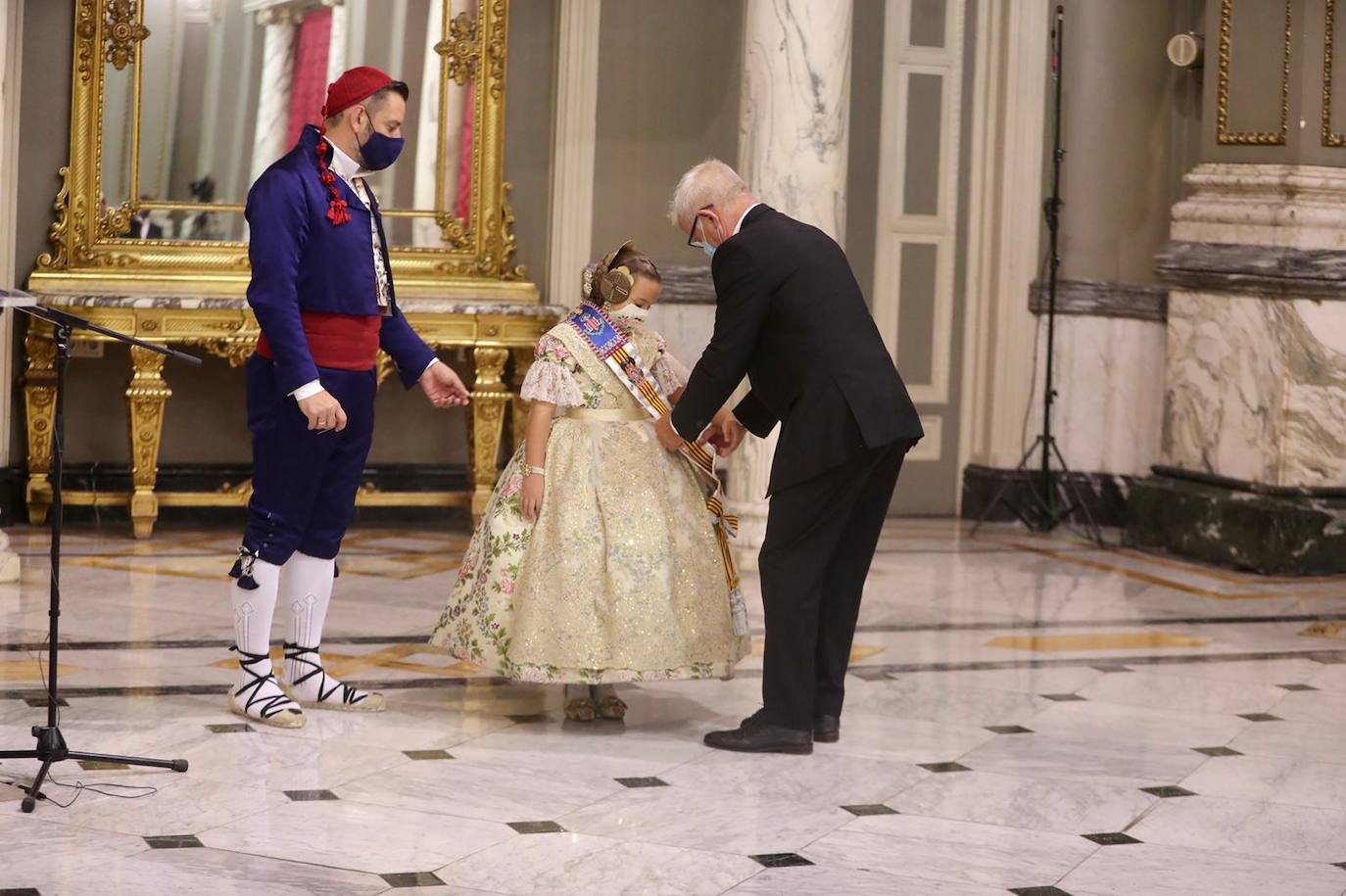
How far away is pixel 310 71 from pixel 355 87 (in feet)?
12.0

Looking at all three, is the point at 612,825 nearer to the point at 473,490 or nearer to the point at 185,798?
the point at 185,798

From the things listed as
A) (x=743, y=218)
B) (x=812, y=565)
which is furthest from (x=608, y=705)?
(x=743, y=218)

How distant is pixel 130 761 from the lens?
4.04 metres

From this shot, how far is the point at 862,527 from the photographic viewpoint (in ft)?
14.9

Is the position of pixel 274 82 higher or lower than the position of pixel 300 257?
higher

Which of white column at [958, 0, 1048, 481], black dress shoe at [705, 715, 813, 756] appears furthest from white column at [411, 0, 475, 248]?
black dress shoe at [705, 715, 813, 756]

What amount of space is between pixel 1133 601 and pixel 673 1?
341 cm

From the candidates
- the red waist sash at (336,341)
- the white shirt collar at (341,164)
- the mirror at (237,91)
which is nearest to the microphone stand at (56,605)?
the red waist sash at (336,341)

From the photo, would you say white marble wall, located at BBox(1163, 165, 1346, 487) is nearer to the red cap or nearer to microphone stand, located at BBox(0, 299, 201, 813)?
the red cap

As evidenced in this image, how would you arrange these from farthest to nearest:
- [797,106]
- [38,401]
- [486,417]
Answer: [486,417]
[38,401]
[797,106]

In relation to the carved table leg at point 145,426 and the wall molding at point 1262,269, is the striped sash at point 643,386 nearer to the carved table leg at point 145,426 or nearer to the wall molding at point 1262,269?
the carved table leg at point 145,426

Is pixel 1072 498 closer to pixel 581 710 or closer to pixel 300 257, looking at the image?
pixel 581 710

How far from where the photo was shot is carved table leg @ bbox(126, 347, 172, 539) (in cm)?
750

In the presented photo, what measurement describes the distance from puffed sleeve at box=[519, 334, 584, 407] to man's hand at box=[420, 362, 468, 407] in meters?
0.22
